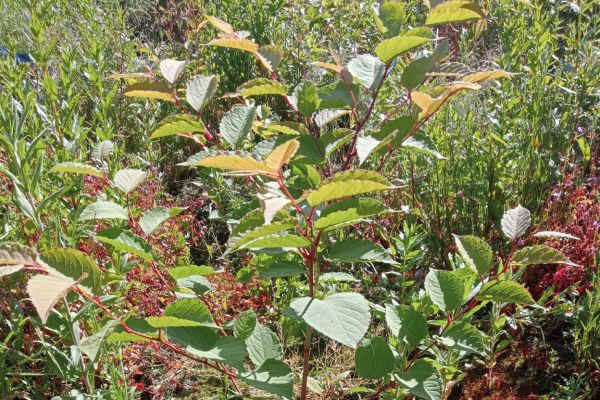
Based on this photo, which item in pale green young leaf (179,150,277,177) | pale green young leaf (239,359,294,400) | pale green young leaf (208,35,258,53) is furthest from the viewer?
pale green young leaf (208,35,258,53)

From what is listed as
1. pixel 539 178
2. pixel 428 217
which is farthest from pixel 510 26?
pixel 428 217

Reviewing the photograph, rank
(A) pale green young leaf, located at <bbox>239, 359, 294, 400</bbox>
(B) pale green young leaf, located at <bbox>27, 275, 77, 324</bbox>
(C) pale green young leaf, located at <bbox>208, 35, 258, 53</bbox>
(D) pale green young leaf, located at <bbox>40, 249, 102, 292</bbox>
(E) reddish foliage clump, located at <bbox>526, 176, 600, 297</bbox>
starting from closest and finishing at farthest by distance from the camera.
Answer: (B) pale green young leaf, located at <bbox>27, 275, 77, 324</bbox> < (D) pale green young leaf, located at <bbox>40, 249, 102, 292</bbox> < (A) pale green young leaf, located at <bbox>239, 359, 294, 400</bbox> < (C) pale green young leaf, located at <bbox>208, 35, 258, 53</bbox> < (E) reddish foliage clump, located at <bbox>526, 176, 600, 297</bbox>

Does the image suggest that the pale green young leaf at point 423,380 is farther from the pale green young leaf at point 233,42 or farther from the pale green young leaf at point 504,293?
the pale green young leaf at point 233,42

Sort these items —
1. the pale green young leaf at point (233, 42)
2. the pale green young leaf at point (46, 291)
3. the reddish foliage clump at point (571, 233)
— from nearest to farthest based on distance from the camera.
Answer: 1. the pale green young leaf at point (46, 291)
2. the pale green young leaf at point (233, 42)
3. the reddish foliage clump at point (571, 233)

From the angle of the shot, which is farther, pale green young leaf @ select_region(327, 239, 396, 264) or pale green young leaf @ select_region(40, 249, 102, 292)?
pale green young leaf @ select_region(327, 239, 396, 264)

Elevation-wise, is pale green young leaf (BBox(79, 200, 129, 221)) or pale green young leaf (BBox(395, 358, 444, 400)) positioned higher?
pale green young leaf (BBox(79, 200, 129, 221))

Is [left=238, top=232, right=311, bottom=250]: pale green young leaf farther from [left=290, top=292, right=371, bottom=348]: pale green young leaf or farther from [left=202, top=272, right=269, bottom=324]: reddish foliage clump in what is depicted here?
[left=202, top=272, right=269, bottom=324]: reddish foliage clump

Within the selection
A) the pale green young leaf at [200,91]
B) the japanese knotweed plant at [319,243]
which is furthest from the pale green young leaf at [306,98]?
the pale green young leaf at [200,91]

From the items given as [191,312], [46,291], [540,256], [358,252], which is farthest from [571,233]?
[46,291]

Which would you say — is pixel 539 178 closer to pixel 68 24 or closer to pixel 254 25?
pixel 254 25

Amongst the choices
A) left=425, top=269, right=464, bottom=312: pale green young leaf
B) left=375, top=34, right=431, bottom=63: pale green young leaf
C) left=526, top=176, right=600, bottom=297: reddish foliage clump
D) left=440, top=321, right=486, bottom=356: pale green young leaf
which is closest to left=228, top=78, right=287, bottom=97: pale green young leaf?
left=375, top=34, right=431, bottom=63: pale green young leaf

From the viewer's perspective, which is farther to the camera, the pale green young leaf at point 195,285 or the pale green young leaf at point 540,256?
the pale green young leaf at point 195,285

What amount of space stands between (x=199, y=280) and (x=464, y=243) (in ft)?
2.24

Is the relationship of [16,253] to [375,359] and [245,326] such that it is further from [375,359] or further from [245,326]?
[375,359]
